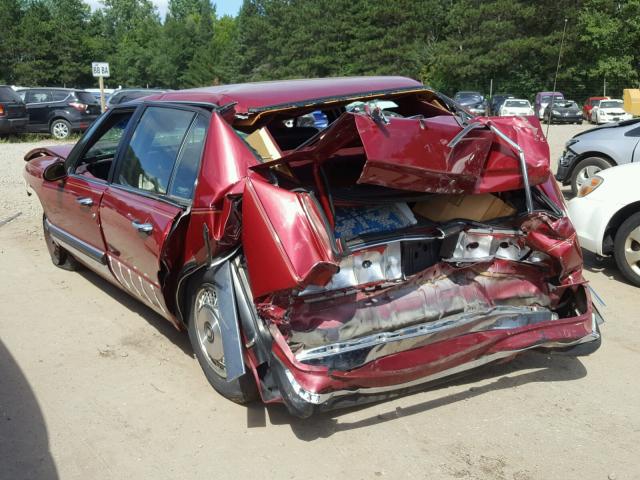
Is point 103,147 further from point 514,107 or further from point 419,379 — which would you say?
point 514,107

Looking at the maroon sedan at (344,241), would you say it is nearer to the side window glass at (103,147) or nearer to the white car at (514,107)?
the side window glass at (103,147)

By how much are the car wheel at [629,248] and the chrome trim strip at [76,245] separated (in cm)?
421

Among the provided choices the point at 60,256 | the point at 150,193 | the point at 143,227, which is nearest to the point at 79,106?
the point at 60,256

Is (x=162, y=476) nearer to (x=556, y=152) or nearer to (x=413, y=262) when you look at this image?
(x=413, y=262)

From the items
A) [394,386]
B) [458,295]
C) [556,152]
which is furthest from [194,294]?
[556,152]

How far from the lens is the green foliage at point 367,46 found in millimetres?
42625

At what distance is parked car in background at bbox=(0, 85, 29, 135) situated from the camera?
18.5 metres

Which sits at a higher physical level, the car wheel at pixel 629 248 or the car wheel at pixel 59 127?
the car wheel at pixel 59 127

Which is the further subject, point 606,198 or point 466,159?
point 606,198

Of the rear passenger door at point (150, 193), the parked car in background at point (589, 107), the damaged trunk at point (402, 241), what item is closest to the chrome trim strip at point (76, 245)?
the rear passenger door at point (150, 193)

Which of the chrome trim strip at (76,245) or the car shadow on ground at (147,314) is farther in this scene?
the chrome trim strip at (76,245)

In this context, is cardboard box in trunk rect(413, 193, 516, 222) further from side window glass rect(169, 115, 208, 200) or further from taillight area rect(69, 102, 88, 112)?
taillight area rect(69, 102, 88, 112)

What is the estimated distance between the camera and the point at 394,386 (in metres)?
3.11

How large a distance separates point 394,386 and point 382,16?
52298mm
